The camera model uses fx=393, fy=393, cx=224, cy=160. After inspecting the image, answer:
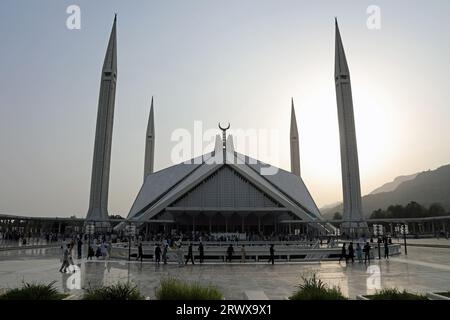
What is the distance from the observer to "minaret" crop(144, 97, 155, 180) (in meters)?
67.8

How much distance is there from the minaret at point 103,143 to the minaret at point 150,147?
23493mm

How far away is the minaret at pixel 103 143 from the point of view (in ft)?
133

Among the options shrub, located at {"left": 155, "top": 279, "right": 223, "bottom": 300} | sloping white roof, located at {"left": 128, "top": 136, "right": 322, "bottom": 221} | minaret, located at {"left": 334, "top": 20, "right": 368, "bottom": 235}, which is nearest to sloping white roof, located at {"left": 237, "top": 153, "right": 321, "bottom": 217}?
sloping white roof, located at {"left": 128, "top": 136, "right": 322, "bottom": 221}

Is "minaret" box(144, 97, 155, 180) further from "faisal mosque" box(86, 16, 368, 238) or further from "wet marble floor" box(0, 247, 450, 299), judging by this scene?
"wet marble floor" box(0, 247, 450, 299)

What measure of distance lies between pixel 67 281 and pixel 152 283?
233 centimetres

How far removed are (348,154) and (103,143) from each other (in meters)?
26.6

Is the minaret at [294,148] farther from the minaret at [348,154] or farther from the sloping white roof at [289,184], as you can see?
the minaret at [348,154]

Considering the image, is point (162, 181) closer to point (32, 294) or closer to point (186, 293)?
point (32, 294)

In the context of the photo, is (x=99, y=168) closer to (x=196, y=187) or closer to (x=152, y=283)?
(x=196, y=187)

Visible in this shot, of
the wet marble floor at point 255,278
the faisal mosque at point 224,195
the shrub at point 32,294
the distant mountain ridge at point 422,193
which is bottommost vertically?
the wet marble floor at point 255,278

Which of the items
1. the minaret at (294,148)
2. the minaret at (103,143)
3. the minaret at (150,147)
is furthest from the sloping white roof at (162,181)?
the minaret at (294,148)

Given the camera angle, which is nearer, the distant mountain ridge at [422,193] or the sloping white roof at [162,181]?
the sloping white roof at [162,181]

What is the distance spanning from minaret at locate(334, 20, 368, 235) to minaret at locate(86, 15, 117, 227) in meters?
25.1

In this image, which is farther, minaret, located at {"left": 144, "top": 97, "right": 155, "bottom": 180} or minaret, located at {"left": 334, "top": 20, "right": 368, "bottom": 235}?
minaret, located at {"left": 144, "top": 97, "right": 155, "bottom": 180}
